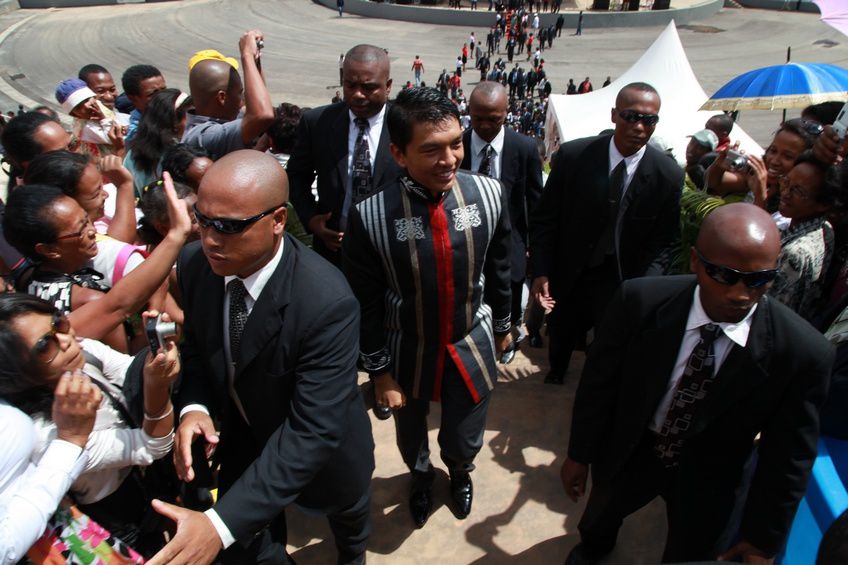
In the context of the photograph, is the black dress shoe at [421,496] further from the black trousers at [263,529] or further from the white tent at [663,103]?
the white tent at [663,103]

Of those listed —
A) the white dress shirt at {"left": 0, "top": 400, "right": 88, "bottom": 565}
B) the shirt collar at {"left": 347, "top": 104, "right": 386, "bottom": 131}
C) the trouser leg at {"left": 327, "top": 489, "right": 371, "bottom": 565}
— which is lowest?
the trouser leg at {"left": 327, "top": 489, "right": 371, "bottom": 565}

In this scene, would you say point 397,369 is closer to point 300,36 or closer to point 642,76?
point 642,76

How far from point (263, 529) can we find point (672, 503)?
1805mm

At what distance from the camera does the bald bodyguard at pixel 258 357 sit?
2.10 metres

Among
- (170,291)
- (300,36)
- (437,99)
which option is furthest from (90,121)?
(300,36)

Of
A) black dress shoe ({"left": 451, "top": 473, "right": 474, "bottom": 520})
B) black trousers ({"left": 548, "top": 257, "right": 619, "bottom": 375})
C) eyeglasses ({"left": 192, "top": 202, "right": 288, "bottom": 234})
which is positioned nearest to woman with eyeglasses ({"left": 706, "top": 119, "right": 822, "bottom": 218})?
black trousers ({"left": 548, "top": 257, "right": 619, "bottom": 375})

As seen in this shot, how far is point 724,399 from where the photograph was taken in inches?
91.9

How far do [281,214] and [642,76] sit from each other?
11457 mm

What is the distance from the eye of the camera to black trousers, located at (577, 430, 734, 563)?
256 centimetres

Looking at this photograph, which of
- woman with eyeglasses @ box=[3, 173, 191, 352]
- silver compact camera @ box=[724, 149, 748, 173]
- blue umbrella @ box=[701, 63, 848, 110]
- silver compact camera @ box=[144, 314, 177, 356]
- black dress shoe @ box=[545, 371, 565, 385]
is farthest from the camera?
blue umbrella @ box=[701, 63, 848, 110]

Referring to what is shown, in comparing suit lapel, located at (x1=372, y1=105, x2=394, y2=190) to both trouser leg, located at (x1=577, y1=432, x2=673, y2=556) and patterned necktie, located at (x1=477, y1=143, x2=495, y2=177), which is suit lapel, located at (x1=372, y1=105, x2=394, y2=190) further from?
trouser leg, located at (x1=577, y1=432, x2=673, y2=556)

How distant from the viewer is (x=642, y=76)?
11828 mm

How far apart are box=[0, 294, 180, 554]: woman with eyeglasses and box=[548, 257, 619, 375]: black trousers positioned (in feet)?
9.22

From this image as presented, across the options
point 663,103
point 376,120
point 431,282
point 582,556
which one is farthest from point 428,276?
point 663,103
